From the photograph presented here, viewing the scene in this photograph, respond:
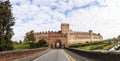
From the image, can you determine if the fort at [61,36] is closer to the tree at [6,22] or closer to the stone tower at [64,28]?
the stone tower at [64,28]

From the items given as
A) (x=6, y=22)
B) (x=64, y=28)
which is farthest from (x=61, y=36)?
(x=6, y=22)

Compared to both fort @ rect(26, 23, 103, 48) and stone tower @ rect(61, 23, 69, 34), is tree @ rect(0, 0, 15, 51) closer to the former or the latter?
fort @ rect(26, 23, 103, 48)

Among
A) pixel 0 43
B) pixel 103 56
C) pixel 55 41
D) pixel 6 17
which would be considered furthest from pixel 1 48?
pixel 55 41

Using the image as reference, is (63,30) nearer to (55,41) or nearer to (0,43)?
(55,41)

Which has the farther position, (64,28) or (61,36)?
(64,28)

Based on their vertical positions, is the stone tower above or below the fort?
above

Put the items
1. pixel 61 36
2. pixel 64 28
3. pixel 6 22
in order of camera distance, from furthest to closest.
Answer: pixel 64 28, pixel 61 36, pixel 6 22

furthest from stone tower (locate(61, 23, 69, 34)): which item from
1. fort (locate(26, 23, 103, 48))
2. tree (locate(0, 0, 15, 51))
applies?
tree (locate(0, 0, 15, 51))

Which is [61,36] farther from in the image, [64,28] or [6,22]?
[6,22]

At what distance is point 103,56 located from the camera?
61.9 ft

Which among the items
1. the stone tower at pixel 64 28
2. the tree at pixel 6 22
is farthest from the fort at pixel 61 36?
the tree at pixel 6 22

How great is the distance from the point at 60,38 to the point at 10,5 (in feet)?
303

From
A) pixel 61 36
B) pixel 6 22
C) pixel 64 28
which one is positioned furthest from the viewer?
pixel 64 28

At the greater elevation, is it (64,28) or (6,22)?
(64,28)
